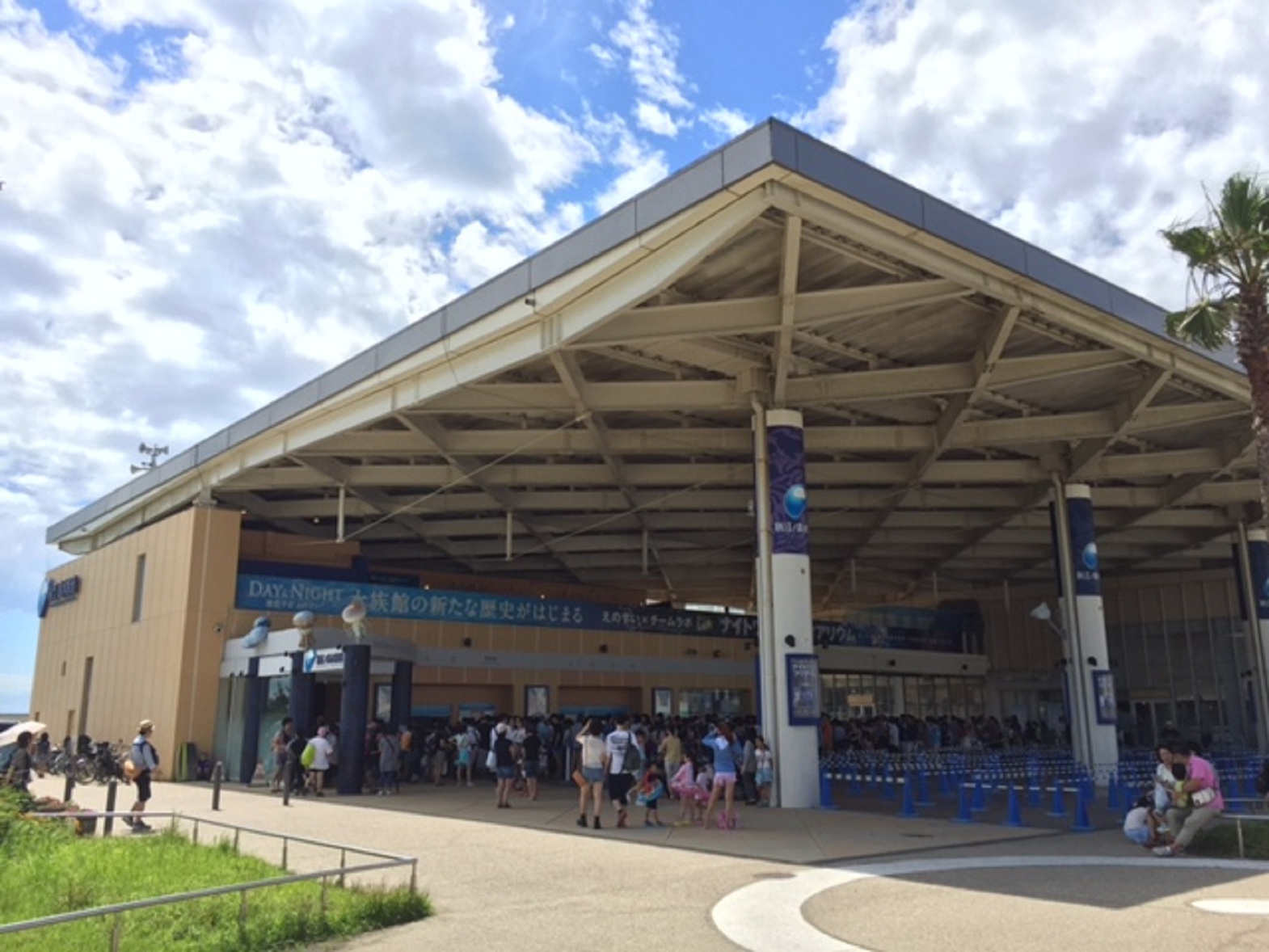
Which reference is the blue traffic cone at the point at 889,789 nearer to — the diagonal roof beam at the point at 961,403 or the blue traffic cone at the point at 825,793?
the blue traffic cone at the point at 825,793

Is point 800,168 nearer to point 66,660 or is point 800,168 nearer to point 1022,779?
point 1022,779

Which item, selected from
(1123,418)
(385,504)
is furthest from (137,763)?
(1123,418)

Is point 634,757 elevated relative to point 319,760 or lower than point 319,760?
elevated

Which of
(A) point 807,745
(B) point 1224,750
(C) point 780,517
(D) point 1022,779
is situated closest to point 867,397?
(C) point 780,517

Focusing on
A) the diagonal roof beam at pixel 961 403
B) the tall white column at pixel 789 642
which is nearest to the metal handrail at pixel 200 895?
the tall white column at pixel 789 642

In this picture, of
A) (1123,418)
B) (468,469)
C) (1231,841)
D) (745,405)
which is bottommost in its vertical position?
(1231,841)

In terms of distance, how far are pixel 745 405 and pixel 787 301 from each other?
4.71m

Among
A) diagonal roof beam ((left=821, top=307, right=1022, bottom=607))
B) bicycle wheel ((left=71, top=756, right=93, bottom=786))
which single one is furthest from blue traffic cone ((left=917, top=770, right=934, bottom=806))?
bicycle wheel ((left=71, top=756, right=93, bottom=786))

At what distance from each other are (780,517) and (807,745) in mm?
4218

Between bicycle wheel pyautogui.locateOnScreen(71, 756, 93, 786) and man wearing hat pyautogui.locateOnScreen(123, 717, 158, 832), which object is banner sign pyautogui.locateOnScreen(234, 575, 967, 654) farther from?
man wearing hat pyautogui.locateOnScreen(123, 717, 158, 832)

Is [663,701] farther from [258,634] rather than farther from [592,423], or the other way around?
[592,423]

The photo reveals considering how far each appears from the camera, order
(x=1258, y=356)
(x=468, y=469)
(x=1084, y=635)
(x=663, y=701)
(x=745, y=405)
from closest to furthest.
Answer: (x=1258, y=356) → (x=745, y=405) → (x=1084, y=635) → (x=468, y=469) → (x=663, y=701)

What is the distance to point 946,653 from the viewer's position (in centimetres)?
4581

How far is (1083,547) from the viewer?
27.4 metres
